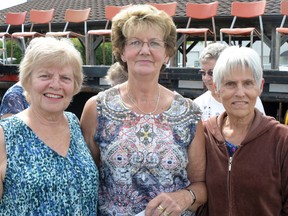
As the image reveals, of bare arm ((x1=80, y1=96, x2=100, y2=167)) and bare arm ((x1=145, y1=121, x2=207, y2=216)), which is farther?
bare arm ((x1=80, y1=96, x2=100, y2=167))

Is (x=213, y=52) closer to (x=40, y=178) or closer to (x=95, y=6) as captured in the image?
(x=40, y=178)

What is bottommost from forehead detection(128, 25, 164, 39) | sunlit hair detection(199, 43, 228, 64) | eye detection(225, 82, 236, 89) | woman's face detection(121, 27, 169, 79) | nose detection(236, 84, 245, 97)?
sunlit hair detection(199, 43, 228, 64)

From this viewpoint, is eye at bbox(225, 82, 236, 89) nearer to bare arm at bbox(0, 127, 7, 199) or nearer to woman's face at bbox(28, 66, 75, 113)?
woman's face at bbox(28, 66, 75, 113)

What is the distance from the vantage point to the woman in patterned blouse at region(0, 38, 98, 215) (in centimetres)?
178

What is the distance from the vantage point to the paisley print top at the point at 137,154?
2.07 metres

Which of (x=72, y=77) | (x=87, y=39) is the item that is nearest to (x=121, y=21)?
(x=72, y=77)

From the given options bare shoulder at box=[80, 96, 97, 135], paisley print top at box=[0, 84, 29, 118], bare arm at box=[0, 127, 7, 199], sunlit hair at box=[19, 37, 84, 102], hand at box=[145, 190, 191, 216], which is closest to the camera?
bare arm at box=[0, 127, 7, 199]

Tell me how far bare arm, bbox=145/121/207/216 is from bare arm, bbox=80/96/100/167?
1.30 feet

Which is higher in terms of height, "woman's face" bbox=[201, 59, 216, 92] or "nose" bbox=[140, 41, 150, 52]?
"nose" bbox=[140, 41, 150, 52]

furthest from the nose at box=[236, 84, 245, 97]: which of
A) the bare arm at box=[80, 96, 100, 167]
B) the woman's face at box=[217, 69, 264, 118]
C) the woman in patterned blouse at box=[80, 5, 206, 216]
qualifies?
the bare arm at box=[80, 96, 100, 167]

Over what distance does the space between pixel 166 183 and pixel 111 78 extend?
159cm

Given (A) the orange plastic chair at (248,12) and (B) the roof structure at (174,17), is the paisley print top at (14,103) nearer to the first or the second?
(A) the orange plastic chair at (248,12)

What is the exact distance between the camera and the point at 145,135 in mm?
2104

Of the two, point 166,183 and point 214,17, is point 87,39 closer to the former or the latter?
point 214,17
